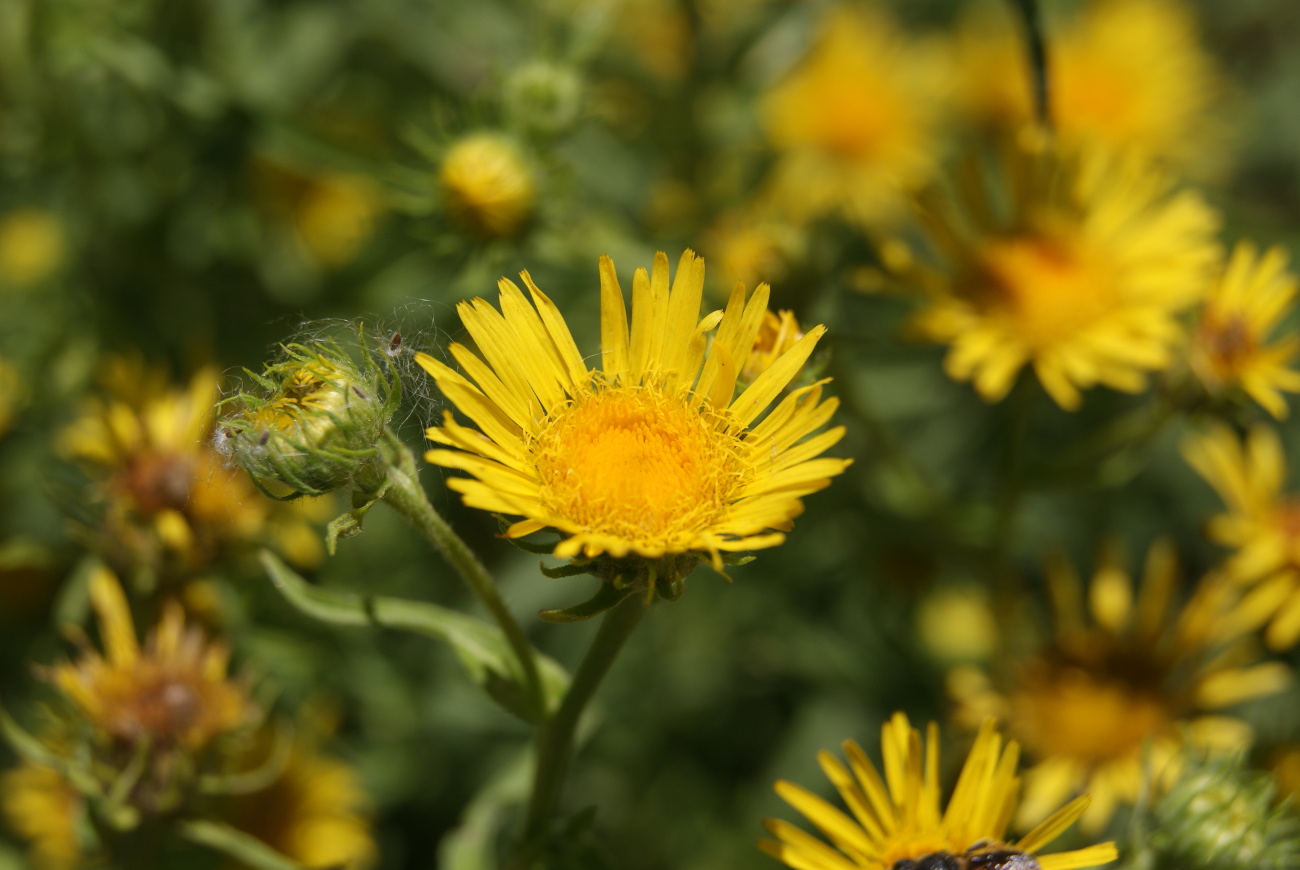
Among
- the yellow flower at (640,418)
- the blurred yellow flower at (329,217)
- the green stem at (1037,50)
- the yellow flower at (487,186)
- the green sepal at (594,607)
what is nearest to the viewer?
the green sepal at (594,607)

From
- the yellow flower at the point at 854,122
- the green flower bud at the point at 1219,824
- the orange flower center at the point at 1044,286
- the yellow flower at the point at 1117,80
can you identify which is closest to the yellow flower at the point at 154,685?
the green flower bud at the point at 1219,824

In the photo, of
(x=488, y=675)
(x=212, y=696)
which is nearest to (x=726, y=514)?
(x=488, y=675)

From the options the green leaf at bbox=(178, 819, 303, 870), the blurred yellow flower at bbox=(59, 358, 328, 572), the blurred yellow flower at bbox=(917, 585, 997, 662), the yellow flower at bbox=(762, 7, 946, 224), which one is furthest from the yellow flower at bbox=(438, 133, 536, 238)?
the yellow flower at bbox=(762, 7, 946, 224)

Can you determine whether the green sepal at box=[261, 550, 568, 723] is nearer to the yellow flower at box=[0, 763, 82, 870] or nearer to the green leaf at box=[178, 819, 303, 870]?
the green leaf at box=[178, 819, 303, 870]

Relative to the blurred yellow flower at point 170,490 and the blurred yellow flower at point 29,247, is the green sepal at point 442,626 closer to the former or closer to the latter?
the blurred yellow flower at point 170,490

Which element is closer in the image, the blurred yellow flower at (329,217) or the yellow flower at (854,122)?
the blurred yellow flower at (329,217)

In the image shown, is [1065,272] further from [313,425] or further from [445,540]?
[313,425]

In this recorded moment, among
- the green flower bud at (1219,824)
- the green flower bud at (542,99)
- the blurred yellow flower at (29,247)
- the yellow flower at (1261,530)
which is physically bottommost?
the green flower bud at (1219,824)
